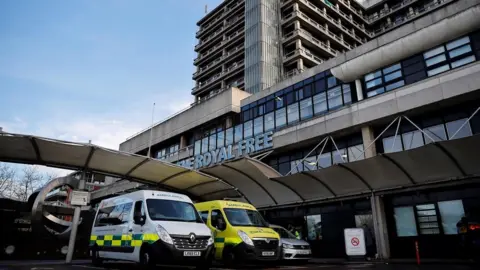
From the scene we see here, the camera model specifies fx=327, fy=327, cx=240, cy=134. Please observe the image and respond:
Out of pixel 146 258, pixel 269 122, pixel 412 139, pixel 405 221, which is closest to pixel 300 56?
pixel 269 122

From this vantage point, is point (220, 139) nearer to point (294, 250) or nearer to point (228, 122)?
point (228, 122)

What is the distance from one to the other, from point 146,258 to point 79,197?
808 centimetres

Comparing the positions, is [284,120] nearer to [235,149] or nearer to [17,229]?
[235,149]

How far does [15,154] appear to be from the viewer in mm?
15164

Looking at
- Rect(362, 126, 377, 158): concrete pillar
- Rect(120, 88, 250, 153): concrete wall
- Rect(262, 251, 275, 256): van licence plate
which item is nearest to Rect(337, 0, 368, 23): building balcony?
Rect(120, 88, 250, 153): concrete wall

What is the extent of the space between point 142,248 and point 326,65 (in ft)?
61.1

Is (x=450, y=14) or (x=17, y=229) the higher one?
(x=450, y=14)

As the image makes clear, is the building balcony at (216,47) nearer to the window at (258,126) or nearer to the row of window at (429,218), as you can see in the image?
the window at (258,126)

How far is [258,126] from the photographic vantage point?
26797 millimetres

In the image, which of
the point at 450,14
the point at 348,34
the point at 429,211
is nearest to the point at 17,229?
the point at 429,211

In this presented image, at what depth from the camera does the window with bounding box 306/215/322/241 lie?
20125 millimetres

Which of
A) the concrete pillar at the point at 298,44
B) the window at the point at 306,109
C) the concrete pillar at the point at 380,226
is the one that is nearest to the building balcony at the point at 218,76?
the concrete pillar at the point at 298,44

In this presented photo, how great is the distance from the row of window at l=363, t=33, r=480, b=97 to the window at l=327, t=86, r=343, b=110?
1.72 metres

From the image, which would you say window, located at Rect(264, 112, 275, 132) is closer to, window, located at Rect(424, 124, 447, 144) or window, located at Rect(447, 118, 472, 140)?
window, located at Rect(424, 124, 447, 144)
